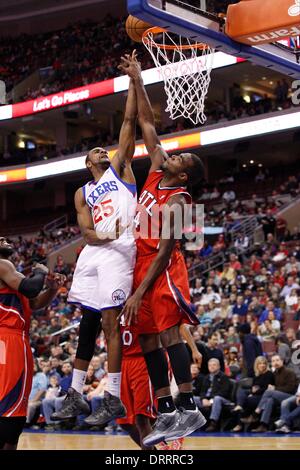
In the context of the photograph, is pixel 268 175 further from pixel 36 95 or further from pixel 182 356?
pixel 182 356

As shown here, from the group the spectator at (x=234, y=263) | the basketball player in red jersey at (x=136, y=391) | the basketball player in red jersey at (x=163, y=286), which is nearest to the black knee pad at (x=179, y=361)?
the basketball player in red jersey at (x=163, y=286)

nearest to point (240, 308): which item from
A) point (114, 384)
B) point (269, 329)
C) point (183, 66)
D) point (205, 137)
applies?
point (269, 329)

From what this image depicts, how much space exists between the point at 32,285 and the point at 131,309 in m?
0.92

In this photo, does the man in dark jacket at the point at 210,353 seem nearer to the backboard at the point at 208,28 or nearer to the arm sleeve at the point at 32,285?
the backboard at the point at 208,28

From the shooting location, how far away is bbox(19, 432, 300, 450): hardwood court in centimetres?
879

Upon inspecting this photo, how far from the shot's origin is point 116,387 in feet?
16.6

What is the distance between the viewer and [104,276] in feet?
16.9

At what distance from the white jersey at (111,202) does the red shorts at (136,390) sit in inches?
49.3

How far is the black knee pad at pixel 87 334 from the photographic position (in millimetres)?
5242

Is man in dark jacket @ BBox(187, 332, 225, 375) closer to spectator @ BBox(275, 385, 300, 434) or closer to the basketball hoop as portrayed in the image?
spectator @ BBox(275, 385, 300, 434)

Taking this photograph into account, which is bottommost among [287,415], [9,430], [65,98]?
[287,415]

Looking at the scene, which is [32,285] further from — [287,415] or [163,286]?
[287,415]

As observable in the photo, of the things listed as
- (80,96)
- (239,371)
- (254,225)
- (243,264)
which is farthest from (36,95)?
(239,371)

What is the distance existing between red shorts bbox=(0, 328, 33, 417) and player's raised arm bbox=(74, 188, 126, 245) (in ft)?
3.27
